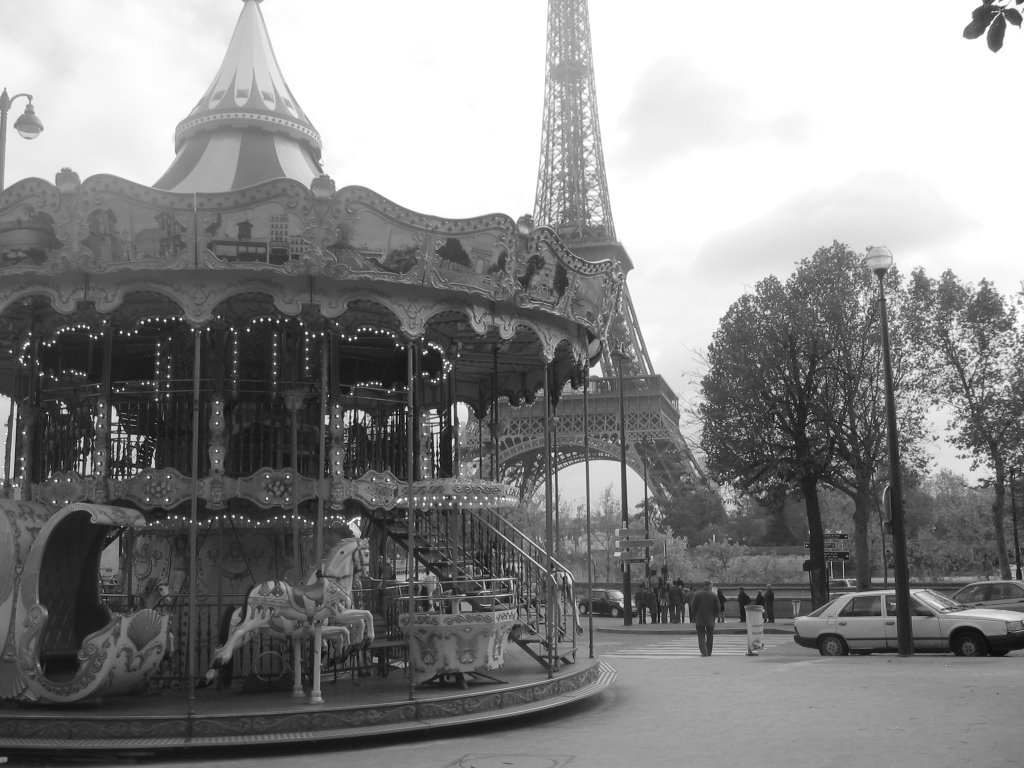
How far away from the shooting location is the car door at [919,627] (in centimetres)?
1989

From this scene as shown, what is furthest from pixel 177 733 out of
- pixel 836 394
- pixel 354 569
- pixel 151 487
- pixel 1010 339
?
pixel 1010 339

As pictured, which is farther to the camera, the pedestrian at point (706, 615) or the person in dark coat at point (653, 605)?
the person in dark coat at point (653, 605)

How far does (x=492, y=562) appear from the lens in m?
17.9

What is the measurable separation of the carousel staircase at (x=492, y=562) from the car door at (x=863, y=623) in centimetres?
649

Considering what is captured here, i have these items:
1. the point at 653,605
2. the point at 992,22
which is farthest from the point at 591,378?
the point at 992,22

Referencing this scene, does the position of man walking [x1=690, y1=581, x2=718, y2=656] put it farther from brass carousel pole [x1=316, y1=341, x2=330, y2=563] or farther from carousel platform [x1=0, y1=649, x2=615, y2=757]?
brass carousel pole [x1=316, y1=341, x2=330, y2=563]

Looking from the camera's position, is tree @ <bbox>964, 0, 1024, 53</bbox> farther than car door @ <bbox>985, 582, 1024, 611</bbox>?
No

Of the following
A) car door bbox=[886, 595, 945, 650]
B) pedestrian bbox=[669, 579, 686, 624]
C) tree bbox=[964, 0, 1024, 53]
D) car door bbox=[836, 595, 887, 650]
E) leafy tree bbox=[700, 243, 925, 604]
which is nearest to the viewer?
tree bbox=[964, 0, 1024, 53]

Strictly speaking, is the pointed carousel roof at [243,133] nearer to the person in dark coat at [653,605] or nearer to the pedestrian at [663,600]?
the person in dark coat at [653,605]

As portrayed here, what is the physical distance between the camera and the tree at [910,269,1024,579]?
32.8 m

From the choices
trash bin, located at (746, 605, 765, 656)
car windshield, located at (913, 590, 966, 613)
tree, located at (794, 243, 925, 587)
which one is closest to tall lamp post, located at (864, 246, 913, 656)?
car windshield, located at (913, 590, 966, 613)

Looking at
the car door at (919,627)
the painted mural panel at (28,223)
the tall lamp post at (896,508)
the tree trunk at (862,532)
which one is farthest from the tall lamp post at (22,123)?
the tree trunk at (862,532)

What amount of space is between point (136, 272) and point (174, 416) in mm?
3574

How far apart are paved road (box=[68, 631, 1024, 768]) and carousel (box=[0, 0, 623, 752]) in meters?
0.47
